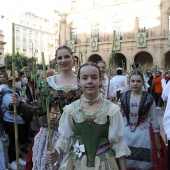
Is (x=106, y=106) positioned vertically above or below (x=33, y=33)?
below

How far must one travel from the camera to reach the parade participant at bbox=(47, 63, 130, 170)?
1968 millimetres

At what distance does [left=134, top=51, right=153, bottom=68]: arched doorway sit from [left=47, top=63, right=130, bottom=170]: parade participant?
90.8 ft

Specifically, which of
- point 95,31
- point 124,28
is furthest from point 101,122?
point 95,31

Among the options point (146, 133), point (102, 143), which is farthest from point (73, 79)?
point (146, 133)

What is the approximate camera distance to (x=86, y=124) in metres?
2.02

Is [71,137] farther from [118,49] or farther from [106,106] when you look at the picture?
[118,49]

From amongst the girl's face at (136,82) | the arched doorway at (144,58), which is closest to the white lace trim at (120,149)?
the girl's face at (136,82)

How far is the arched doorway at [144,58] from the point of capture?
29.0 metres

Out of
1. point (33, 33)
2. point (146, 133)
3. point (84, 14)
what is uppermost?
point (33, 33)

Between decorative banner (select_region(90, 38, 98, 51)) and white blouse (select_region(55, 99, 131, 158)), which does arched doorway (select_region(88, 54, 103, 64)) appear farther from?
white blouse (select_region(55, 99, 131, 158))

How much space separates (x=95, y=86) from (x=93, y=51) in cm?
2879

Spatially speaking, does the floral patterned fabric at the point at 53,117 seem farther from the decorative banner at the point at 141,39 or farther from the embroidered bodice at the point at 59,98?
the decorative banner at the point at 141,39

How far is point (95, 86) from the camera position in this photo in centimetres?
203

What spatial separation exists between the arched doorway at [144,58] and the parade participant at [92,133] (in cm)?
2767
